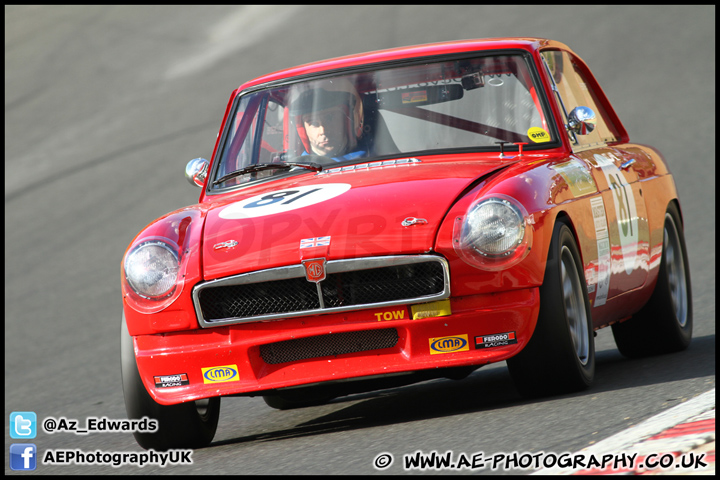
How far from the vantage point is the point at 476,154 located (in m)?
5.57

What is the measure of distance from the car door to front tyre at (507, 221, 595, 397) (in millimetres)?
330

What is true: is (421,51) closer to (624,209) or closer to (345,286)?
(624,209)

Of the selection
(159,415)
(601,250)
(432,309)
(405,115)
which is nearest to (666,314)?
(601,250)

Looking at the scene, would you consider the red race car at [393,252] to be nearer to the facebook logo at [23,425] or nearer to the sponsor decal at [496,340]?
the sponsor decal at [496,340]

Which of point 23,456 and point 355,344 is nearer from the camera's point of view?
point 355,344

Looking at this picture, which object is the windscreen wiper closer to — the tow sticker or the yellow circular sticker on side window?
the yellow circular sticker on side window

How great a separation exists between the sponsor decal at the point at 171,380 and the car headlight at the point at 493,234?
1250 mm

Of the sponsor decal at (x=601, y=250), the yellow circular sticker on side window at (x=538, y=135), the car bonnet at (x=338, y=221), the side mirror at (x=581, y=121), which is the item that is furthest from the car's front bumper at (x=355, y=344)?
the side mirror at (x=581, y=121)

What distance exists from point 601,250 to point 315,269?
63.5 inches

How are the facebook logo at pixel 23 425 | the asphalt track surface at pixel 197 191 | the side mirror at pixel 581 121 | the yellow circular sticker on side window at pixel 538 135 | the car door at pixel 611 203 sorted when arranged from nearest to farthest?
the asphalt track surface at pixel 197 191 → the car door at pixel 611 203 → the yellow circular sticker on side window at pixel 538 135 → the side mirror at pixel 581 121 → the facebook logo at pixel 23 425

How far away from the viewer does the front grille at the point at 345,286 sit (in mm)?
4551

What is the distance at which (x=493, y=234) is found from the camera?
15.1ft

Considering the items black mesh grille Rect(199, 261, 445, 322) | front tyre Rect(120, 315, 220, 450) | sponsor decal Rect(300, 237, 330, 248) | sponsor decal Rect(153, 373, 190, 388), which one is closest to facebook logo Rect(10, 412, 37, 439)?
front tyre Rect(120, 315, 220, 450)

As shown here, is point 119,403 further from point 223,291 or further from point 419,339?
point 419,339
